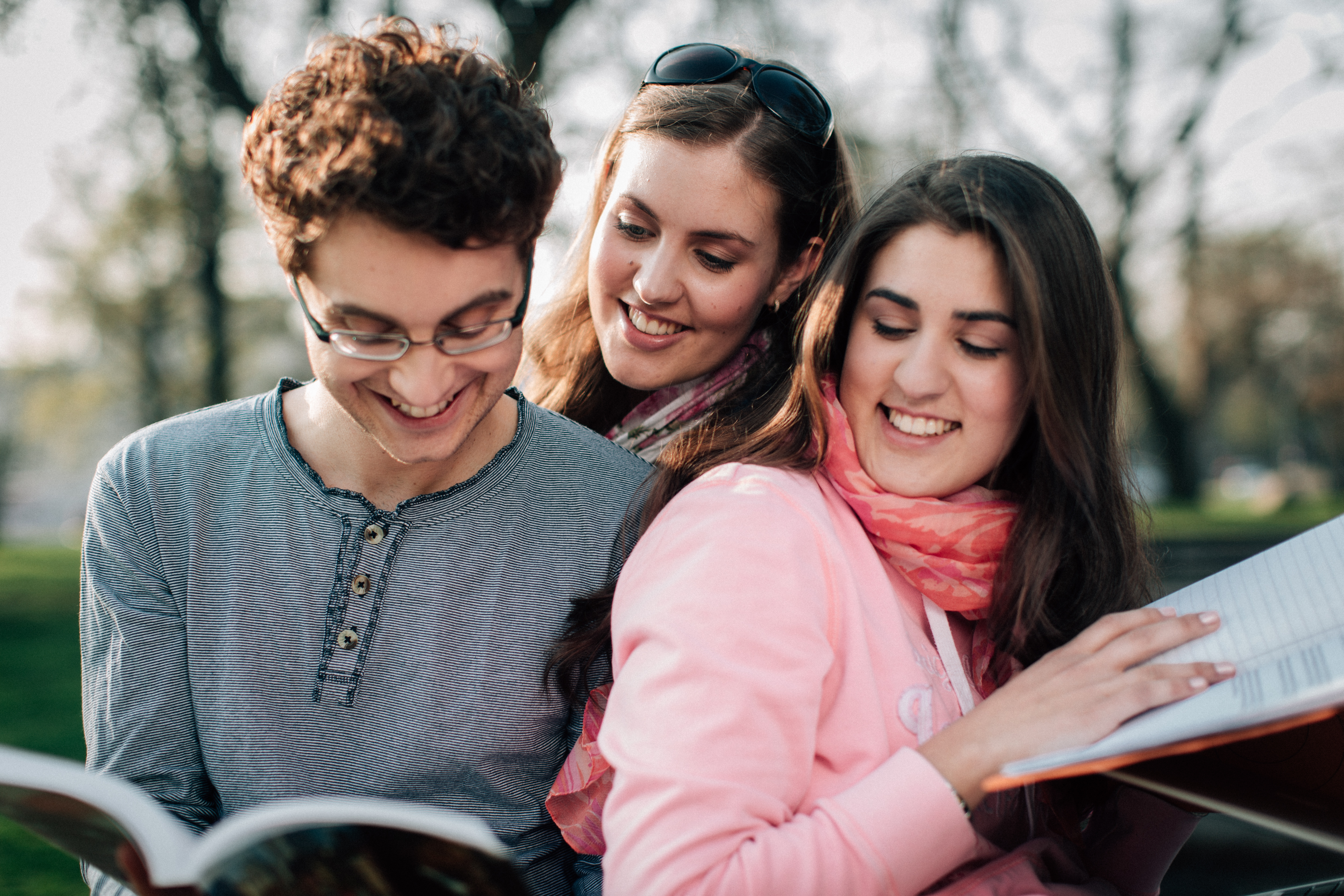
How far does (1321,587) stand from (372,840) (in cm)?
151

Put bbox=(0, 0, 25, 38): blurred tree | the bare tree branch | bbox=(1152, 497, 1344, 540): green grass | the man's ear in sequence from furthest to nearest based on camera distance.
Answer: bbox=(1152, 497, 1344, 540): green grass, the bare tree branch, bbox=(0, 0, 25, 38): blurred tree, the man's ear

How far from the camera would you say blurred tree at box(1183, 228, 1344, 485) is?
64.5ft

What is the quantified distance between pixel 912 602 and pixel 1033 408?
0.49 m

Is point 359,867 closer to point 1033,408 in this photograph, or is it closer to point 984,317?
point 984,317

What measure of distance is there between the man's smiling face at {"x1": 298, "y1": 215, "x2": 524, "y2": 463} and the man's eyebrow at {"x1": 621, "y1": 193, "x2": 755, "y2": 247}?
80 centimetres

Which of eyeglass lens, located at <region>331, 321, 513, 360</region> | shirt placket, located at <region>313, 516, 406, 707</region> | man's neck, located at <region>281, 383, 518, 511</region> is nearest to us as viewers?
eyeglass lens, located at <region>331, 321, 513, 360</region>

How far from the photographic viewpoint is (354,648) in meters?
2.06

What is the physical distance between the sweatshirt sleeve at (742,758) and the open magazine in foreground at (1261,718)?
0.19 m

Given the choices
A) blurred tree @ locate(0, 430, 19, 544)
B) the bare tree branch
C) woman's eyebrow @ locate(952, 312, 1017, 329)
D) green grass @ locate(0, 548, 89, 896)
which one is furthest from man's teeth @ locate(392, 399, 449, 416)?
blurred tree @ locate(0, 430, 19, 544)

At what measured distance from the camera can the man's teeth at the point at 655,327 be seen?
2.78 meters

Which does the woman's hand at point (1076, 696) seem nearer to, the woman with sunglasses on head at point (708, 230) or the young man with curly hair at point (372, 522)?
the young man with curly hair at point (372, 522)

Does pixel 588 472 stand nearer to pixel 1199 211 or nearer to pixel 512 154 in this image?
pixel 512 154

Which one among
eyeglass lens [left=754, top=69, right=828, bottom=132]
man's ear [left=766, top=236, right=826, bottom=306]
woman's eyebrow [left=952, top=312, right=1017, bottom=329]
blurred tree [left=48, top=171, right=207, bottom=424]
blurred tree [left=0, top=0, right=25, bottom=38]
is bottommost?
blurred tree [left=48, top=171, right=207, bottom=424]

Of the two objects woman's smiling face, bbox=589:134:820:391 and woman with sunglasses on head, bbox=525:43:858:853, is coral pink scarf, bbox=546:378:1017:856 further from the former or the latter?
woman's smiling face, bbox=589:134:820:391
